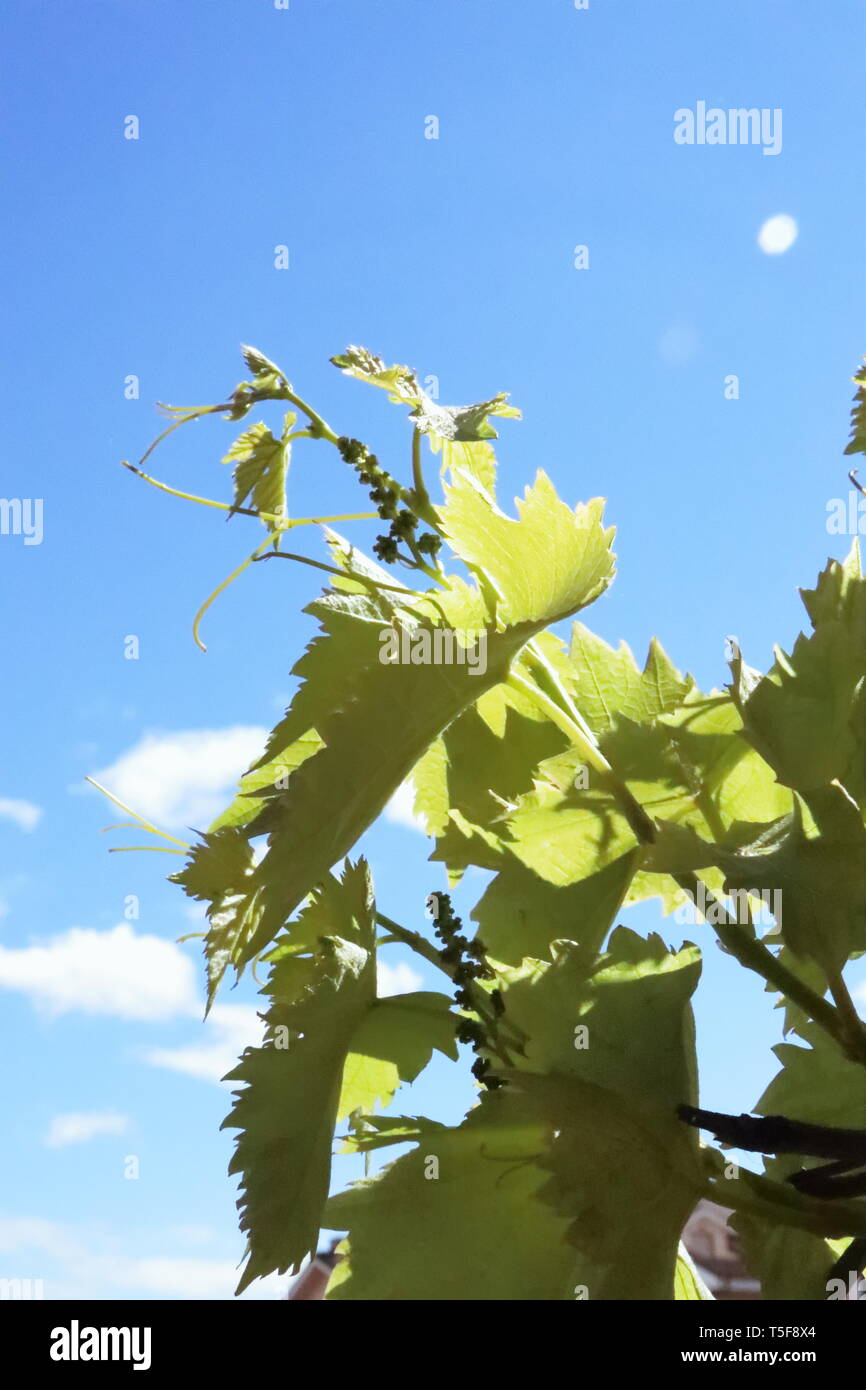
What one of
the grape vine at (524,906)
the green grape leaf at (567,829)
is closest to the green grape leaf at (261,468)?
the grape vine at (524,906)

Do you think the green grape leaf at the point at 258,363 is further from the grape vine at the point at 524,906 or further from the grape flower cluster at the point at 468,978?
the grape flower cluster at the point at 468,978

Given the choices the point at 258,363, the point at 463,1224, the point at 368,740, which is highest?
the point at 258,363

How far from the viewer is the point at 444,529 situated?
11.3 inches

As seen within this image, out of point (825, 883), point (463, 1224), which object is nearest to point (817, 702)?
point (825, 883)

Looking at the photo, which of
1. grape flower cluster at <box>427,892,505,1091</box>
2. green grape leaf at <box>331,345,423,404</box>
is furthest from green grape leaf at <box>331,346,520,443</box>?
grape flower cluster at <box>427,892,505,1091</box>

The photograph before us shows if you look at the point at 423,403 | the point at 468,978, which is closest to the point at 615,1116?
the point at 468,978

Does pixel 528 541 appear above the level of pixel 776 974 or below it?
above

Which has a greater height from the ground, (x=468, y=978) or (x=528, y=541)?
A: (x=528, y=541)

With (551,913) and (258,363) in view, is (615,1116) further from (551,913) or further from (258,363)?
(258,363)

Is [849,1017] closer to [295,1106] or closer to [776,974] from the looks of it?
[776,974]

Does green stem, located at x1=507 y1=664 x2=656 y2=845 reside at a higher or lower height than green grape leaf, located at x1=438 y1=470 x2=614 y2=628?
lower

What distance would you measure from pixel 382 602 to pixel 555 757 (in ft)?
0.20

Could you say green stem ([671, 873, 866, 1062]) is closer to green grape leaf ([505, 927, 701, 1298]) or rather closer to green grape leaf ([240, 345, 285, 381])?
green grape leaf ([505, 927, 701, 1298])
